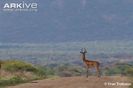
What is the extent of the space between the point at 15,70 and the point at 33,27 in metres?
1.82

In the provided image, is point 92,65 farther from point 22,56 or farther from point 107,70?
point 22,56

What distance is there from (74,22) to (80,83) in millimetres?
3503

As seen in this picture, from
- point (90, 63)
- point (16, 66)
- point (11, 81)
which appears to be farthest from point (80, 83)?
point (16, 66)

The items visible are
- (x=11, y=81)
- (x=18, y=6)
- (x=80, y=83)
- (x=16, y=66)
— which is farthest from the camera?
(x=16, y=66)

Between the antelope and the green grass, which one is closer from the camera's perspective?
the antelope

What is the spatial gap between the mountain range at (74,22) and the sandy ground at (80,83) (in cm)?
216

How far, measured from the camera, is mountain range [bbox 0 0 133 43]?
2759 cm

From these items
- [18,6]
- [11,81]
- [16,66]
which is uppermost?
[18,6]

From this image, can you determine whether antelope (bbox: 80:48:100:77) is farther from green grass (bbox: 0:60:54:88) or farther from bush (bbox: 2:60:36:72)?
bush (bbox: 2:60:36:72)

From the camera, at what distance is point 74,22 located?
2806cm

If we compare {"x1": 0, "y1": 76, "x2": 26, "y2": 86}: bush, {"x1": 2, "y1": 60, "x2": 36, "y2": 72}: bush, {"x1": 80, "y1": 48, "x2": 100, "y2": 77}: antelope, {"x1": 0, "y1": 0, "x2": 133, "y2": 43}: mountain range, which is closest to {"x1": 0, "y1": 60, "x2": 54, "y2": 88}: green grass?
{"x1": 2, "y1": 60, "x2": 36, "y2": 72}: bush

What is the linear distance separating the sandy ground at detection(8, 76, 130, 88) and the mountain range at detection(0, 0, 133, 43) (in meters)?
2.16

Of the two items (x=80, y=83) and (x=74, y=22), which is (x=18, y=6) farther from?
(x=80, y=83)

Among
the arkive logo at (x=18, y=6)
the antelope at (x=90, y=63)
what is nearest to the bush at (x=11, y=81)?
the antelope at (x=90, y=63)
